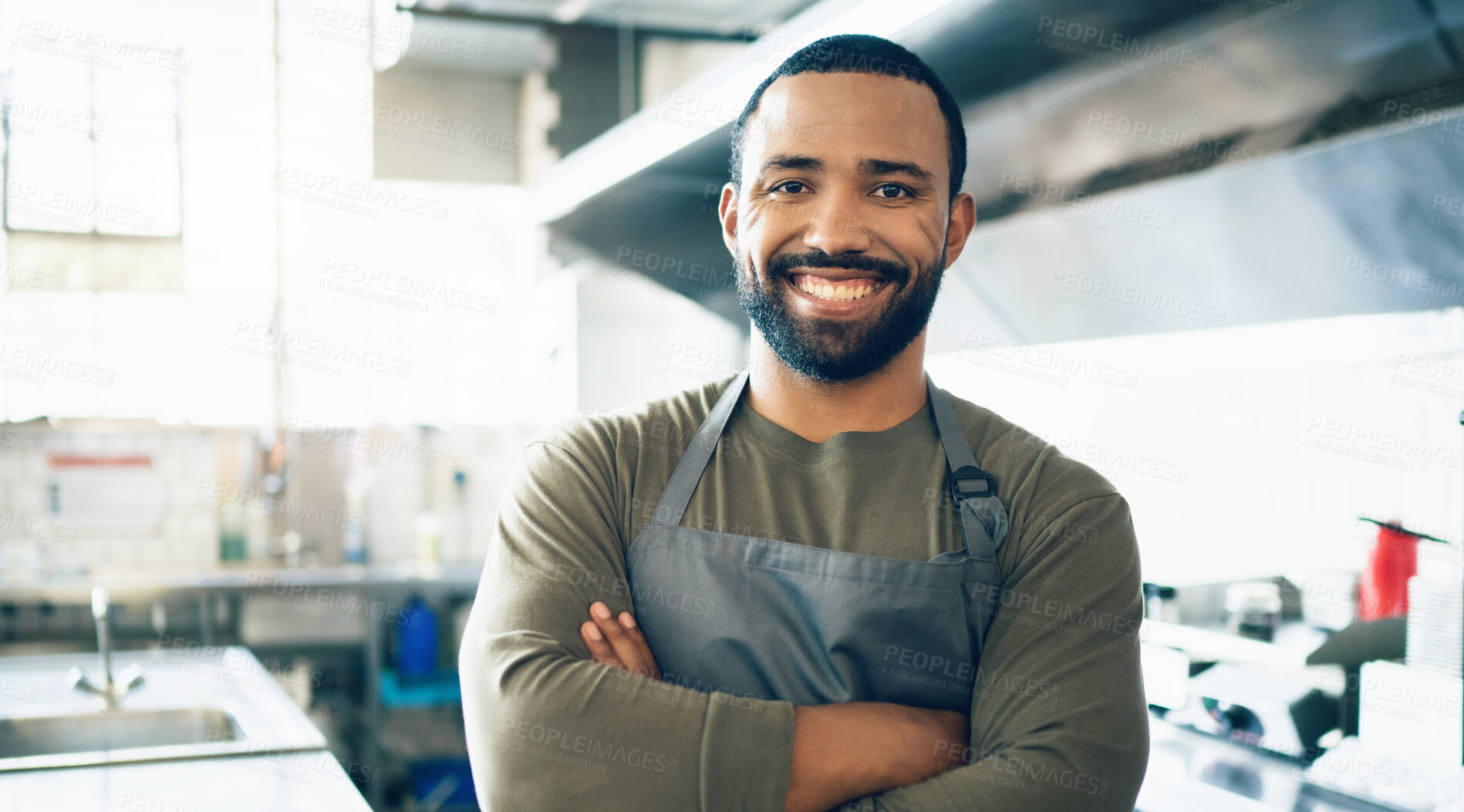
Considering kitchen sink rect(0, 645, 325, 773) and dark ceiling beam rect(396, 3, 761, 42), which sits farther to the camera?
dark ceiling beam rect(396, 3, 761, 42)

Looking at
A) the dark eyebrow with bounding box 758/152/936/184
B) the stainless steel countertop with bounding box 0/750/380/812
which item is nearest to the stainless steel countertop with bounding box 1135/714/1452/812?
the dark eyebrow with bounding box 758/152/936/184

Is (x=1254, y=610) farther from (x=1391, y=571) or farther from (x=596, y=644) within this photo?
(x=596, y=644)

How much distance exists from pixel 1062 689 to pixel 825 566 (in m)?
0.26

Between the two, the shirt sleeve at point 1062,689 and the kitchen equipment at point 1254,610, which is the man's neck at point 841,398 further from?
the kitchen equipment at point 1254,610

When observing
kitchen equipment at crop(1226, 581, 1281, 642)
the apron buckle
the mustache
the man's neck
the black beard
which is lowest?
kitchen equipment at crop(1226, 581, 1281, 642)

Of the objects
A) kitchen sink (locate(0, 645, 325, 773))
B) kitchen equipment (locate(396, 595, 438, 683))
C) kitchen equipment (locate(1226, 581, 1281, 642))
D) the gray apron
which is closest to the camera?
the gray apron

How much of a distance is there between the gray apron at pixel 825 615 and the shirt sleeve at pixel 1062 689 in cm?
4

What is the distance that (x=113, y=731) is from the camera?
2.24 meters

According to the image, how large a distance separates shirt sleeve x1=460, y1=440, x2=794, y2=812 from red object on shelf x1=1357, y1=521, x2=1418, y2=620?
1.29 meters

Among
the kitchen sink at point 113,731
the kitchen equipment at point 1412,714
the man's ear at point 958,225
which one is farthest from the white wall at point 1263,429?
the kitchen sink at point 113,731

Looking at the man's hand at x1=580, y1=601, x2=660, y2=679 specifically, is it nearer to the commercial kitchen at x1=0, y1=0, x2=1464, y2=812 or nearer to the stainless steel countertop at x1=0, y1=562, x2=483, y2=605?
the commercial kitchen at x1=0, y1=0, x2=1464, y2=812

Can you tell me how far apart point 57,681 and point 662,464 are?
193 cm

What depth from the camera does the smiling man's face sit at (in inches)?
46.9

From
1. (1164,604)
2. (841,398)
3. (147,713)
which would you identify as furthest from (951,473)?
(147,713)
